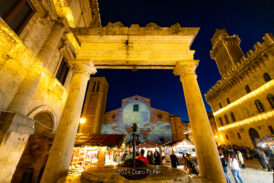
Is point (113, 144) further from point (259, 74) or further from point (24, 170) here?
point (259, 74)

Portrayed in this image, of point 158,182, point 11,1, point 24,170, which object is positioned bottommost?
point 24,170

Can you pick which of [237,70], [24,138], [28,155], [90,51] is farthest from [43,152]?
[237,70]

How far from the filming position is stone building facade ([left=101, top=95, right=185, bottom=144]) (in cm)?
2161

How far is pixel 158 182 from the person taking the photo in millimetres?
2299

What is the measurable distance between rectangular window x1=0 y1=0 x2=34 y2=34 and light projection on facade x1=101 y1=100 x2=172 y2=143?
2027cm

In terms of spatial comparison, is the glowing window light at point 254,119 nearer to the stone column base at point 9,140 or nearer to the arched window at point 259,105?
the arched window at point 259,105

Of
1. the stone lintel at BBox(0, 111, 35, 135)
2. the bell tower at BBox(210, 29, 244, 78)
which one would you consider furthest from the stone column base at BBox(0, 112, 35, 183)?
the bell tower at BBox(210, 29, 244, 78)

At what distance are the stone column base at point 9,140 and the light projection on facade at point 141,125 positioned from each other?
18891 millimetres

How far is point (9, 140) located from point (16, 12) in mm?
5400

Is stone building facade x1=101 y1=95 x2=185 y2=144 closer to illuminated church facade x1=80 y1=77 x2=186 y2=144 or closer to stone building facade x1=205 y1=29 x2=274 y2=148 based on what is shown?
illuminated church facade x1=80 y1=77 x2=186 y2=144

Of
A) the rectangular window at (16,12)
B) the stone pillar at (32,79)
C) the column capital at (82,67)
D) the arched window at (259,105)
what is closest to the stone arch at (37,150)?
the stone pillar at (32,79)

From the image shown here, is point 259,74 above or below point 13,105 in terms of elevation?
above

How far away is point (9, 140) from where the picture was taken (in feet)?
12.9

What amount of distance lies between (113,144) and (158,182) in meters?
5.23
